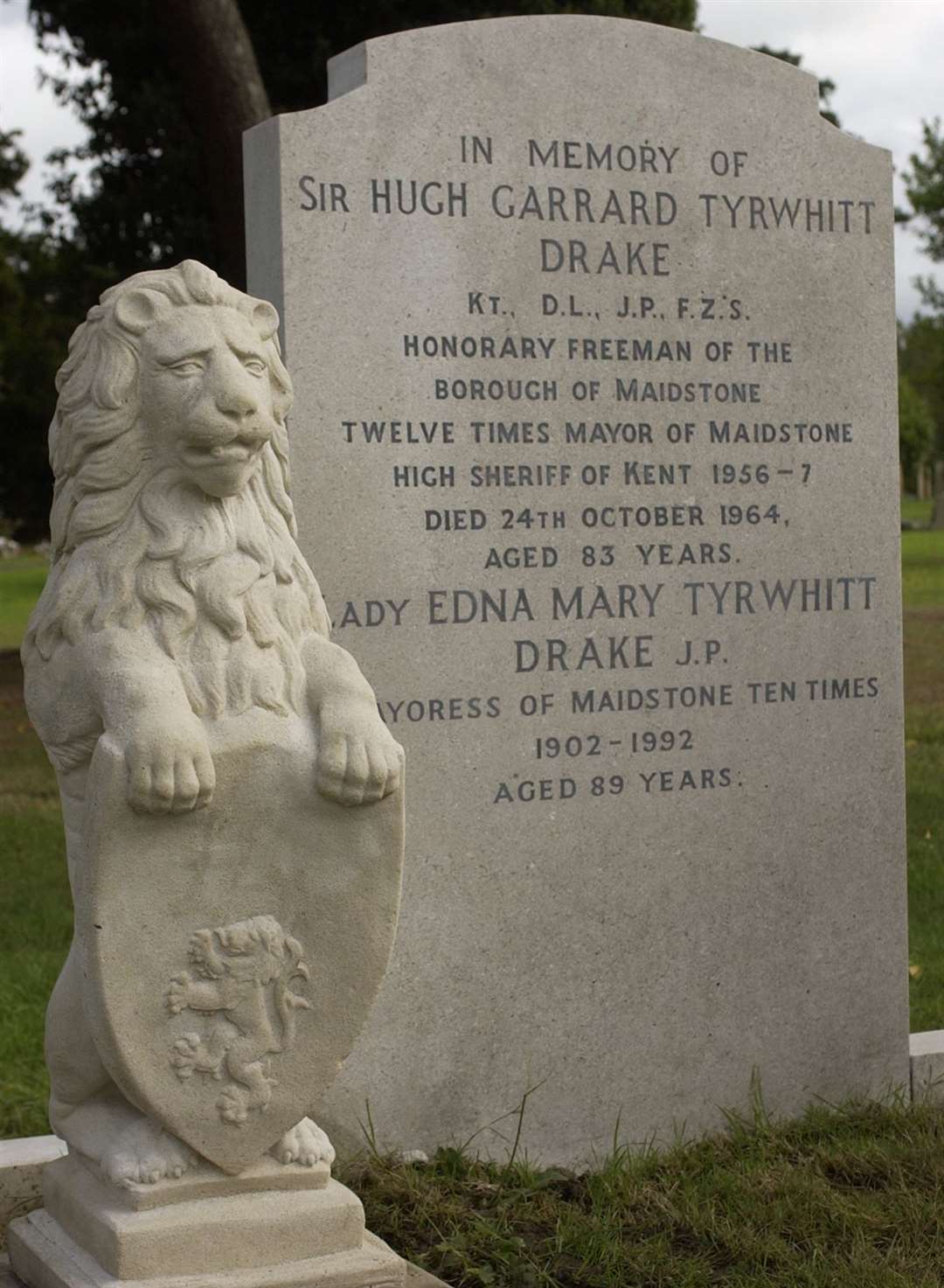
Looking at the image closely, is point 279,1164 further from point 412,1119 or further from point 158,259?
point 158,259

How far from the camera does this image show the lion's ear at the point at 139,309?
351cm

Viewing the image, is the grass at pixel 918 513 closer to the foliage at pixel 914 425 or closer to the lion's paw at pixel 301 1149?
the foliage at pixel 914 425

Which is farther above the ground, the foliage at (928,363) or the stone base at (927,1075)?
the foliage at (928,363)

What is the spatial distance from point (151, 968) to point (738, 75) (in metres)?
3.29

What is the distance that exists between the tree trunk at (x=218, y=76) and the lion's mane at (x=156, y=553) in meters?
7.61

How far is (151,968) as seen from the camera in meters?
3.41

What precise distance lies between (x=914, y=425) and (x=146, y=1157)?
5338 cm

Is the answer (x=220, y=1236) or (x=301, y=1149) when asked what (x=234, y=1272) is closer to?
(x=220, y=1236)

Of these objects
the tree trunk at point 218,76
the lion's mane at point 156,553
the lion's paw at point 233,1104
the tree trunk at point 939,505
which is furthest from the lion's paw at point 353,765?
the tree trunk at point 939,505

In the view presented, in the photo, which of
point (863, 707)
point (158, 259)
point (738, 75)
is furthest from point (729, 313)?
point (158, 259)

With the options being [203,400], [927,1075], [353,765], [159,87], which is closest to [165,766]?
[353,765]

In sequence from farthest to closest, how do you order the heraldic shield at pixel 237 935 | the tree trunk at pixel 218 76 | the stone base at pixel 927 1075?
the tree trunk at pixel 218 76 → the stone base at pixel 927 1075 → the heraldic shield at pixel 237 935

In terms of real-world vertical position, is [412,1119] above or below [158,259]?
below

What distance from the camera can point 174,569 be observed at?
3484mm
